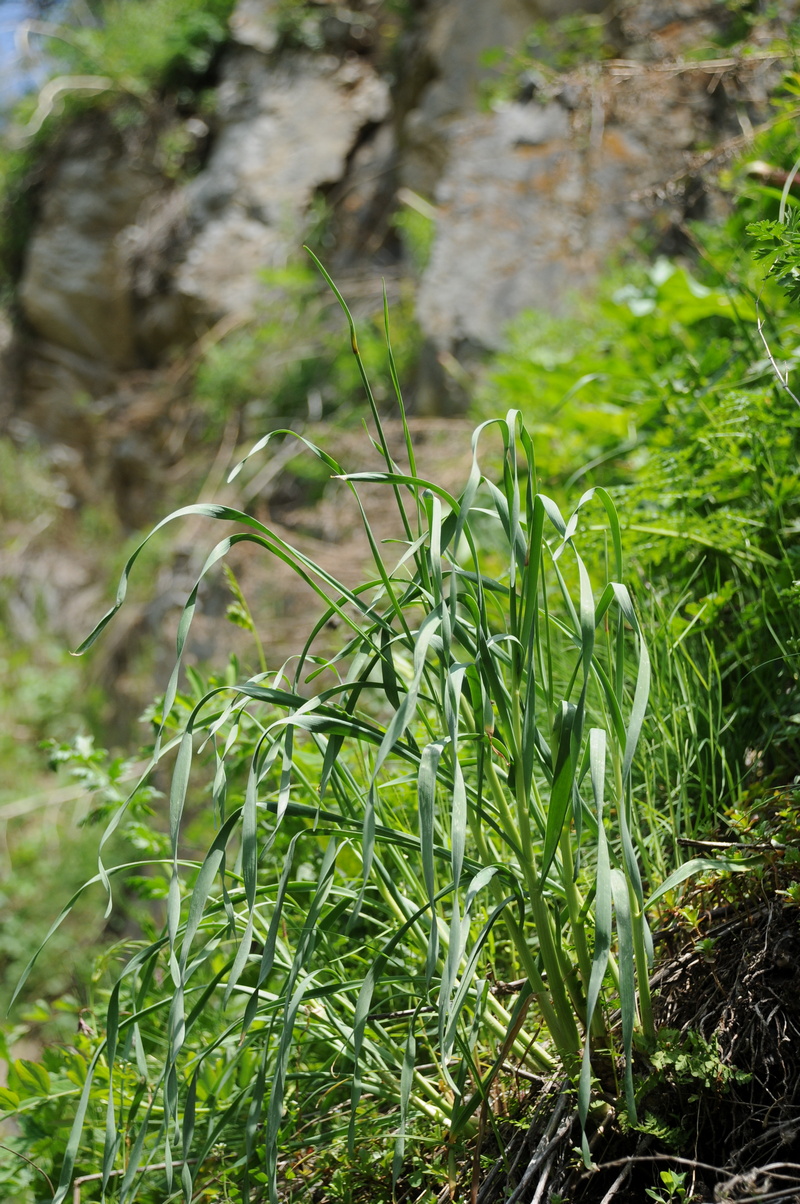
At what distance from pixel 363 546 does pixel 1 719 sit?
3633 mm

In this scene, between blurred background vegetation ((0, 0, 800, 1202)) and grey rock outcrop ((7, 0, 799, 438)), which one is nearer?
blurred background vegetation ((0, 0, 800, 1202))

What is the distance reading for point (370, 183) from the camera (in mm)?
5180

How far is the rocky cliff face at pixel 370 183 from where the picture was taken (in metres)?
3.28

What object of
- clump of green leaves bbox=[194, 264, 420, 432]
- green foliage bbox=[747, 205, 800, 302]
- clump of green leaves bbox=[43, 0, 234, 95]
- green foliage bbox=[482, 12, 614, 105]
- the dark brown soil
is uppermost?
clump of green leaves bbox=[43, 0, 234, 95]

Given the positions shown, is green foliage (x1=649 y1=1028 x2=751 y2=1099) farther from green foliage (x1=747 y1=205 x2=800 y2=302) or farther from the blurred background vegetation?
green foliage (x1=747 y1=205 x2=800 y2=302)

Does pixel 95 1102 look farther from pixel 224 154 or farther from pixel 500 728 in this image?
pixel 224 154

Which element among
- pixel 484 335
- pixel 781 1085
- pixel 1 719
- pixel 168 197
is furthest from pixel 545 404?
pixel 168 197

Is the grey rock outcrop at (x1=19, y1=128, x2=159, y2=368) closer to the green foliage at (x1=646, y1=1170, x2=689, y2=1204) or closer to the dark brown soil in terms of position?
the dark brown soil

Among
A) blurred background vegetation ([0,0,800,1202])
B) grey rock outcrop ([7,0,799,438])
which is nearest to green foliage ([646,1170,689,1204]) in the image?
blurred background vegetation ([0,0,800,1202])

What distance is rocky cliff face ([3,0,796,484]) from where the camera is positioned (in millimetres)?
3275

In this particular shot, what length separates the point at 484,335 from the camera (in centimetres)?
332

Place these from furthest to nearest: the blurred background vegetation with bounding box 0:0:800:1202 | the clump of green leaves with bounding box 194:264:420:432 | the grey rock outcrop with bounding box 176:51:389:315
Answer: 1. the grey rock outcrop with bounding box 176:51:389:315
2. the clump of green leaves with bounding box 194:264:420:432
3. the blurred background vegetation with bounding box 0:0:800:1202

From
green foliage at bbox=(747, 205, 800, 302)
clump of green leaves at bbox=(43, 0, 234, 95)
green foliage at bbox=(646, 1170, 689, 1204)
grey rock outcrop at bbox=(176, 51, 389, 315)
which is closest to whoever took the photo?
green foliage at bbox=(646, 1170, 689, 1204)

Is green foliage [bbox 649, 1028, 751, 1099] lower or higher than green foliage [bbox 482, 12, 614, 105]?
lower
